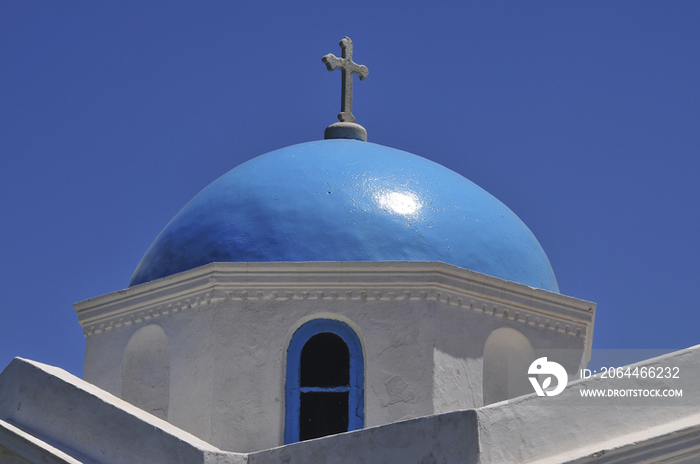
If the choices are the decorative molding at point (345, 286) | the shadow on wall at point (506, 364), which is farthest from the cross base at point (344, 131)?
the shadow on wall at point (506, 364)

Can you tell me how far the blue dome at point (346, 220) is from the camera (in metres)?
9.29

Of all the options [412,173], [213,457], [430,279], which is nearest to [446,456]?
[213,457]

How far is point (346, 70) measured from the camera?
11602mm

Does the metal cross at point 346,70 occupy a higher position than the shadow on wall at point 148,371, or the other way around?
the metal cross at point 346,70

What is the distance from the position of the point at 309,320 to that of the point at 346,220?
98 centimetres

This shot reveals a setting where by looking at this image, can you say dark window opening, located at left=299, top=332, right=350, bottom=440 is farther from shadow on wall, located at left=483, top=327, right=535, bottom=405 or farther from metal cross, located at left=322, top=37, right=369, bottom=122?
metal cross, located at left=322, top=37, right=369, bottom=122

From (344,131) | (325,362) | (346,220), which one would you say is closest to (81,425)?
(325,362)

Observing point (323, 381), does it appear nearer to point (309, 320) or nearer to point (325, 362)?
point (325, 362)

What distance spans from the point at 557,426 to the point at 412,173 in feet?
13.6

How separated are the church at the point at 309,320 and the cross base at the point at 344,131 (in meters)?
0.59

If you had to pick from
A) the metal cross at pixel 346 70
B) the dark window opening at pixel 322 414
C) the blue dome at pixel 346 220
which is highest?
the metal cross at pixel 346 70

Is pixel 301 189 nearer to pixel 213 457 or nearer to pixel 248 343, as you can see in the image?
pixel 248 343

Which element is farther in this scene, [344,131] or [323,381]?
[344,131]

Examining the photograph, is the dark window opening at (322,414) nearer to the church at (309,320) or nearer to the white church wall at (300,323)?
the church at (309,320)
